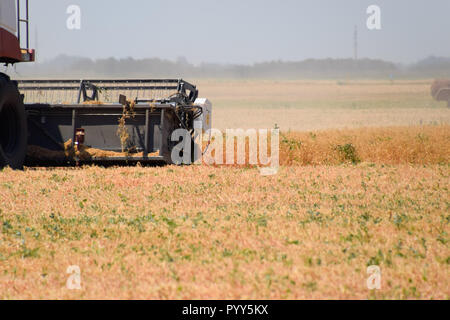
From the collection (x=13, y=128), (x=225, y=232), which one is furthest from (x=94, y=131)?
(x=225, y=232)

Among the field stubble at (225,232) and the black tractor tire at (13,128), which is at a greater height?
the black tractor tire at (13,128)

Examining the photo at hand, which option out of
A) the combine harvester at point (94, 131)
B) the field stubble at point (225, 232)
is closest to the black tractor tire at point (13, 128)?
the combine harvester at point (94, 131)

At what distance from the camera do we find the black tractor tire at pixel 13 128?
10828mm

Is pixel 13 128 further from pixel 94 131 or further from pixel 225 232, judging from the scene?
pixel 225 232

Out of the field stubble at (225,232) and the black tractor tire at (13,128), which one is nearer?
the field stubble at (225,232)

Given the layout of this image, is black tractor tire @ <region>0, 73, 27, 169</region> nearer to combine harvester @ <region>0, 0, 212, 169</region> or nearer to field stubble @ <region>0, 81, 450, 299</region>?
combine harvester @ <region>0, 0, 212, 169</region>

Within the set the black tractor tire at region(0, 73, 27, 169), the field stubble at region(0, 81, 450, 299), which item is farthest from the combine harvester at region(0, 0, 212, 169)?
the field stubble at region(0, 81, 450, 299)

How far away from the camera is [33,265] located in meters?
5.52

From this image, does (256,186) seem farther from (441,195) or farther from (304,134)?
(304,134)

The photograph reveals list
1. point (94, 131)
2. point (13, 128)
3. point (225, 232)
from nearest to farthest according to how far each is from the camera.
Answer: point (225, 232)
point (13, 128)
point (94, 131)

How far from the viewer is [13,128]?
1116 centimetres

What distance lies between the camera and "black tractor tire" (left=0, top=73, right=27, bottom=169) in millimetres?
10828

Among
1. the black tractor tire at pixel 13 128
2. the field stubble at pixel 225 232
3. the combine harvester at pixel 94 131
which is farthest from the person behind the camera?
→ the combine harvester at pixel 94 131

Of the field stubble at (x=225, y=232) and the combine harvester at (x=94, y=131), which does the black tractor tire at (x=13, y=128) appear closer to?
the combine harvester at (x=94, y=131)
